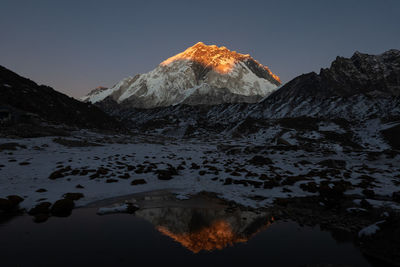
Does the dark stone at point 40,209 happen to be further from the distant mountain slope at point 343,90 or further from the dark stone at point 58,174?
the distant mountain slope at point 343,90

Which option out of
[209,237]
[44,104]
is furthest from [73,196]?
[44,104]

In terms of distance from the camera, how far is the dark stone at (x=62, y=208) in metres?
13.2

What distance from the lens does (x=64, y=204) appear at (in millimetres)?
13992

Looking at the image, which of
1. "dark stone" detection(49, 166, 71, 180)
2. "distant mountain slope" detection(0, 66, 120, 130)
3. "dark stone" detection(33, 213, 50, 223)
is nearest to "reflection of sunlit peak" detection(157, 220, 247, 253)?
"dark stone" detection(33, 213, 50, 223)

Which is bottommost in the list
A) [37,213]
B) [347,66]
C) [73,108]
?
[37,213]

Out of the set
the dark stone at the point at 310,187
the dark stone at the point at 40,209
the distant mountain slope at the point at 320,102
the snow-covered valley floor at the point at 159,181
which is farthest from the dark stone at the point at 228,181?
the distant mountain slope at the point at 320,102

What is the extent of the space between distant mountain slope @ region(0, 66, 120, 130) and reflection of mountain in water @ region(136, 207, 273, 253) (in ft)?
199

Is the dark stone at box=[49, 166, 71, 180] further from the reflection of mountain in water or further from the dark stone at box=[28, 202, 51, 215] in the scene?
the reflection of mountain in water

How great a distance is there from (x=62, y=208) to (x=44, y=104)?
2830 inches

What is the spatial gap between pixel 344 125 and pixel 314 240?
8346 centimetres

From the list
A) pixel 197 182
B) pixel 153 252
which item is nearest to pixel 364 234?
pixel 153 252

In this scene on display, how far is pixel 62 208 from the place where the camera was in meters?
13.7

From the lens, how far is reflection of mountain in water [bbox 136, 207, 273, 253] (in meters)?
10.5

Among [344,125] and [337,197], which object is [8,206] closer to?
[337,197]
